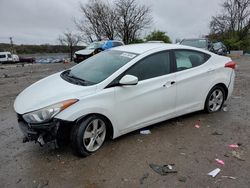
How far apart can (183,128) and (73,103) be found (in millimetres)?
2219

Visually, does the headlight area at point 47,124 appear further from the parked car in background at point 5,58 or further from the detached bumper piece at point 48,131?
the parked car in background at point 5,58

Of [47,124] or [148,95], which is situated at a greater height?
[148,95]

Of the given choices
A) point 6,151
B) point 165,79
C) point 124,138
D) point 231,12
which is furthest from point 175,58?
point 231,12

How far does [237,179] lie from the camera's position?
9.21 ft

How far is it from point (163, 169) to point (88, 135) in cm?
115

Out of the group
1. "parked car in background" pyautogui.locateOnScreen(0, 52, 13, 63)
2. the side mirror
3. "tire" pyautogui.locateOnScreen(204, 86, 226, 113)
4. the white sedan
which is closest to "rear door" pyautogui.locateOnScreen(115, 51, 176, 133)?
the white sedan

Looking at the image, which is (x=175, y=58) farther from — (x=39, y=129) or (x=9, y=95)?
(x=9, y=95)

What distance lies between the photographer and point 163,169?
304cm

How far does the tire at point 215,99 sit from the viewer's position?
4843 millimetres

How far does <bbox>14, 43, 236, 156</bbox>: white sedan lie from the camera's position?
3131 millimetres

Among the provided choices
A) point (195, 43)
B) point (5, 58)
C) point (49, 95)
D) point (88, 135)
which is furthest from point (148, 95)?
point (5, 58)

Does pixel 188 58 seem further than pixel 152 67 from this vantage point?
Yes

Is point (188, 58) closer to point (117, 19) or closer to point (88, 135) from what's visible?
point (88, 135)

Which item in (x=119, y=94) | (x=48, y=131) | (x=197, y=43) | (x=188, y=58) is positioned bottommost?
(x=48, y=131)
